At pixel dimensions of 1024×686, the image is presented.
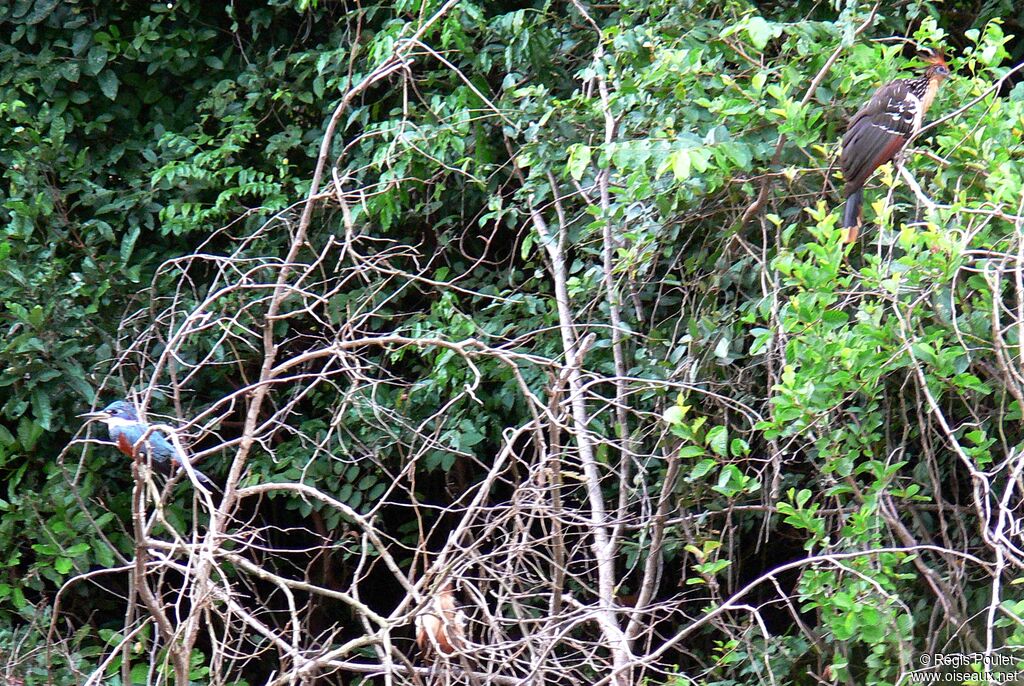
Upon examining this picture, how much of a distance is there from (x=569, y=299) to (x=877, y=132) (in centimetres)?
153

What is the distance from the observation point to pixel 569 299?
465cm

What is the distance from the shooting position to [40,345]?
511cm

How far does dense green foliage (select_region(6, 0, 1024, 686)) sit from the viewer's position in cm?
344

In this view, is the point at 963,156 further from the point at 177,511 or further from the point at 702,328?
the point at 177,511

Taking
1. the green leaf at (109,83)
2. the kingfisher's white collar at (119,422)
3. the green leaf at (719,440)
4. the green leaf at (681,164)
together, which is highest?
the green leaf at (681,164)

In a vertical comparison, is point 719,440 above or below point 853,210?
below

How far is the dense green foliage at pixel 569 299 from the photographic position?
11.3 ft

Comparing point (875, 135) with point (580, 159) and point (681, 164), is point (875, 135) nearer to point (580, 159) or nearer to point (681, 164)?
point (681, 164)

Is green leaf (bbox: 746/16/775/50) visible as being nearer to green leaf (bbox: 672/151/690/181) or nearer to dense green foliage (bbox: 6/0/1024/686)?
dense green foliage (bbox: 6/0/1024/686)

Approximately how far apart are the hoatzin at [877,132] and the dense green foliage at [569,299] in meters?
0.12

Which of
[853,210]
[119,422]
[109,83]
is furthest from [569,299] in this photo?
[109,83]

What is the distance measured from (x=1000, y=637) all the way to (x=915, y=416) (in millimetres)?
871

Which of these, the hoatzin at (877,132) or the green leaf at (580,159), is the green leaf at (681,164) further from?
the hoatzin at (877,132)

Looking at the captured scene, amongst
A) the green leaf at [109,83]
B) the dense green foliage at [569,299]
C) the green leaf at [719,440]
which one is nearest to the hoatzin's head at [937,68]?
the dense green foliage at [569,299]
